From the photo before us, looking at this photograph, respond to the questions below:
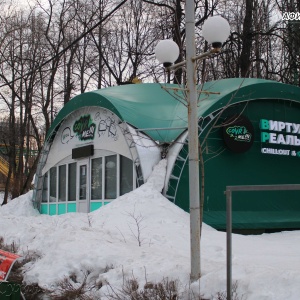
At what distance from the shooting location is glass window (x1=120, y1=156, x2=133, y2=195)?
15.5 m

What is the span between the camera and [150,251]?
25.0ft

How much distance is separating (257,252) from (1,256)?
4.69 metres

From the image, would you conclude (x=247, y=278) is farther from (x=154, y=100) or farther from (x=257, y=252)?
(x=154, y=100)

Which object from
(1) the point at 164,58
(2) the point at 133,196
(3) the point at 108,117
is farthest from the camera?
(3) the point at 108,117

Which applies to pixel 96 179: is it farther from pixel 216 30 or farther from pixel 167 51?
pixel 216 30

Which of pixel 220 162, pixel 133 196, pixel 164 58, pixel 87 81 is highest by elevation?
pixel 87 81

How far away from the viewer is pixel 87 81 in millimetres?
35969

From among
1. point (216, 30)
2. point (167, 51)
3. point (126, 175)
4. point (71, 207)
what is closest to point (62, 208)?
point (71, 207)

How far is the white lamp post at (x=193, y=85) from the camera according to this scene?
588 cm

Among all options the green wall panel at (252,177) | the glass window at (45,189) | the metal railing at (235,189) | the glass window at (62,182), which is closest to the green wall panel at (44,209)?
the glass window at (45,189)

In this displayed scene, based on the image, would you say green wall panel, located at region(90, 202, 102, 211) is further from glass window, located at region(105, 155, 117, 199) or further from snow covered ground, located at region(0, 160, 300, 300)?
snow covered ground, located at region(0, 160, 300, 300)

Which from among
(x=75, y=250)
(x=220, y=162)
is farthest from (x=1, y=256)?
(x=220, y=162)

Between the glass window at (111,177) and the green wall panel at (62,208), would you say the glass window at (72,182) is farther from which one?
the glass window at (111,177)

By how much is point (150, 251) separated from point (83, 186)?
10.7m
